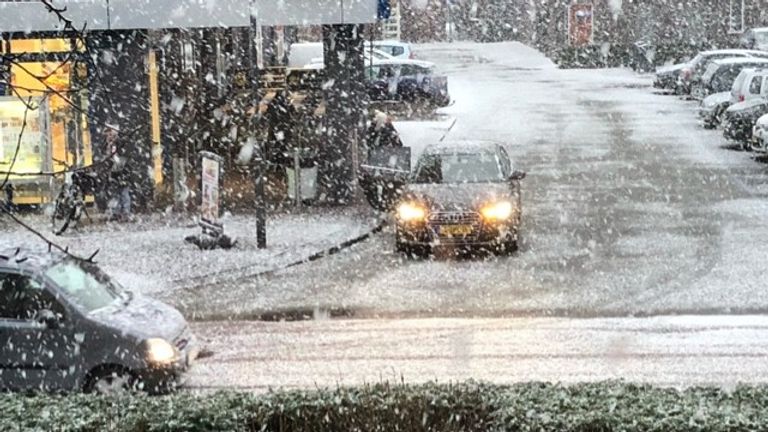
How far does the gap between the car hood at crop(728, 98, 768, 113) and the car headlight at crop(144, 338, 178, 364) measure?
21.0m

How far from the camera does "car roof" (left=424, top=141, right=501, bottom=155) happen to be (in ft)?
64.7

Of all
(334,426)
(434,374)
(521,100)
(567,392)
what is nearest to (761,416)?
(567,392)

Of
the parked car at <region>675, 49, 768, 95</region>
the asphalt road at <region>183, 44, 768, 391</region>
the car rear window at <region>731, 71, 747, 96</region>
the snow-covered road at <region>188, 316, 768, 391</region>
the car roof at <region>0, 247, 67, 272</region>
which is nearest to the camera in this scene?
the car roof at <region>0, 247, 67, 272</region>

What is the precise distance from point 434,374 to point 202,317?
428cm

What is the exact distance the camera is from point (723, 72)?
36656 mm

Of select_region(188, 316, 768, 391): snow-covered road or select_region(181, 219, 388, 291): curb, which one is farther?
select_region(181, 219, 388, 291): curb

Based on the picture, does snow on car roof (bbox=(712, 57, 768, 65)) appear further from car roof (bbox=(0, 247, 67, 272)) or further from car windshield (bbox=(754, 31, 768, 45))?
car roof (bbox=(0, 247, 67, 272))

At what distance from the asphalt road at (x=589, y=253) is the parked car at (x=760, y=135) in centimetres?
39

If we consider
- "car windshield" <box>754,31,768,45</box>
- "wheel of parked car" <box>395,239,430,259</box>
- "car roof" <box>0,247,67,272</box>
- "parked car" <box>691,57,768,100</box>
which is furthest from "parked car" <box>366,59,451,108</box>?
"car roof" <box>0,247,67,272</box>

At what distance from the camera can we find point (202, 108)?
2453cm

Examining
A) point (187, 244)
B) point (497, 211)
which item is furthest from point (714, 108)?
point (187, 244)

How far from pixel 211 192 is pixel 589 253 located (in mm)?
5872

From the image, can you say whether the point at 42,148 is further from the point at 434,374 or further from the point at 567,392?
the point at 567,392

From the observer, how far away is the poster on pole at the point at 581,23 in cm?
5997
